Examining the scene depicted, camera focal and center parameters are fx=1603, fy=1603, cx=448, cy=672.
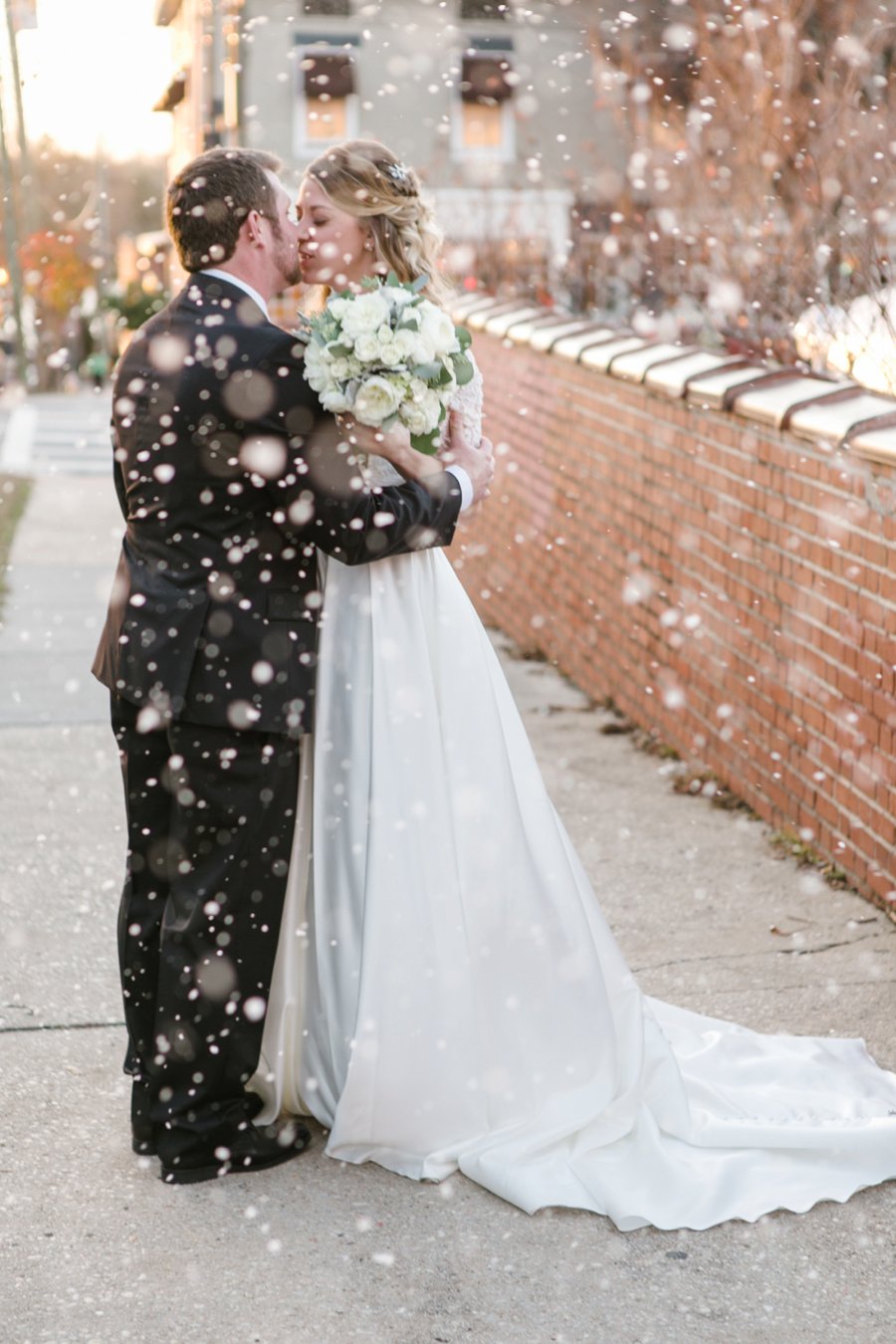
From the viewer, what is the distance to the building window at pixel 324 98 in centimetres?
3266

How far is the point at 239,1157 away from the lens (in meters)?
Answer: 3.53

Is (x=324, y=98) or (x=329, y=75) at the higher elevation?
(x=329, y=75)

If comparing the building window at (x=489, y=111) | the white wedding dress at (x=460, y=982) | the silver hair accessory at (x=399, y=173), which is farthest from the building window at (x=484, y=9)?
the white wedding dress at (x=460, y=982)

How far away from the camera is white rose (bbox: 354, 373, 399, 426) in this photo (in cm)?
323

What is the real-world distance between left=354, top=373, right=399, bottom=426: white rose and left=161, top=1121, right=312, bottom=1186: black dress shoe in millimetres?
1597

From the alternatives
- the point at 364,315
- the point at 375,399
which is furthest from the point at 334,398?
the point at 364,315

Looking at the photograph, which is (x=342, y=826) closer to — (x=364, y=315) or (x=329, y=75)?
(x=364, y=315)

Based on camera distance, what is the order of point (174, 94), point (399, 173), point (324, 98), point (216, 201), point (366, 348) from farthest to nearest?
1. point (174, 94)
2. point (324, 98)
3. point (399, 173)
4. point (216, 201)
5. point (366, 348)

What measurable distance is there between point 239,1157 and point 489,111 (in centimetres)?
3317

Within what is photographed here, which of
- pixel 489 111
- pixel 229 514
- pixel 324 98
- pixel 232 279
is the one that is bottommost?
pixel 229 514

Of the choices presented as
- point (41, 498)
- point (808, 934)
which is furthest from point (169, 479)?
point (41, 498)

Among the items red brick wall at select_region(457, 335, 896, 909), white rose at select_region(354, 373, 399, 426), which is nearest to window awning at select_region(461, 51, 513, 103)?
red brick wall at select_region(457, 335, 896, 909)

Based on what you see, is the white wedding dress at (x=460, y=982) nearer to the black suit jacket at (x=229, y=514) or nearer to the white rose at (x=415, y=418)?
the black suit jacket at (x=229, y=514)

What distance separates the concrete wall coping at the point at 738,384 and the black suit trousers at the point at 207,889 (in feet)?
5.07
